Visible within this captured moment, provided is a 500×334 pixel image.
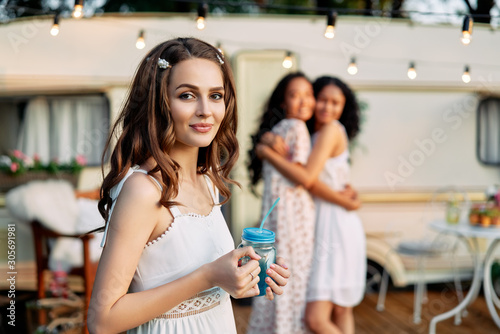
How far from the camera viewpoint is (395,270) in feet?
16.9

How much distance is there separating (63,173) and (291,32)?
109 inches

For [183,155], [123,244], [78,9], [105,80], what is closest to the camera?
[123,244]

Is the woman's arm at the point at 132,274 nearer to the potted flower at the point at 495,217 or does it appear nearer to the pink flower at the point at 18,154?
the potted flower at the point at 495,217

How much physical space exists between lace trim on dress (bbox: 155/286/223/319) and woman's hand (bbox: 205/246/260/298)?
0.51 feet

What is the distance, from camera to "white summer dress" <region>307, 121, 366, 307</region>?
2.99 meters

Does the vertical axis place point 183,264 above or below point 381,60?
below

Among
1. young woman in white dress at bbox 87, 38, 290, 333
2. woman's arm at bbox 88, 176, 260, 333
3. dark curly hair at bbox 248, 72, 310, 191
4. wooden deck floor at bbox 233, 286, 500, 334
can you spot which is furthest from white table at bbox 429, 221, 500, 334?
woman's arm at bbox 88, 176, 260, 333

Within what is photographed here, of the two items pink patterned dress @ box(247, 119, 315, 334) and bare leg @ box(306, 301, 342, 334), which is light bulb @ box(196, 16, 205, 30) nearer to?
pink patterned dress @ box(247, 119, 315, 334)

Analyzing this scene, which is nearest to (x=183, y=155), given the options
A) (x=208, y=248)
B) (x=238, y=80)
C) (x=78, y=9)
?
(x=208, y=248)

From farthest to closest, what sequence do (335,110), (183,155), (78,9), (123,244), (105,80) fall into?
(105,80), (335,110), (78,9), (183,155), (123,244)

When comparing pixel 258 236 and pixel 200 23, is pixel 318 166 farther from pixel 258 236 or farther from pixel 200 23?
pixel 258 236

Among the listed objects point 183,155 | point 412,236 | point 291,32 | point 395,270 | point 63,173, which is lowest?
point 395,270

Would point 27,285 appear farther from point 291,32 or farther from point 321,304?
point 291,32

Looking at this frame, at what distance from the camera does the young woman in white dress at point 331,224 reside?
2988 mm
